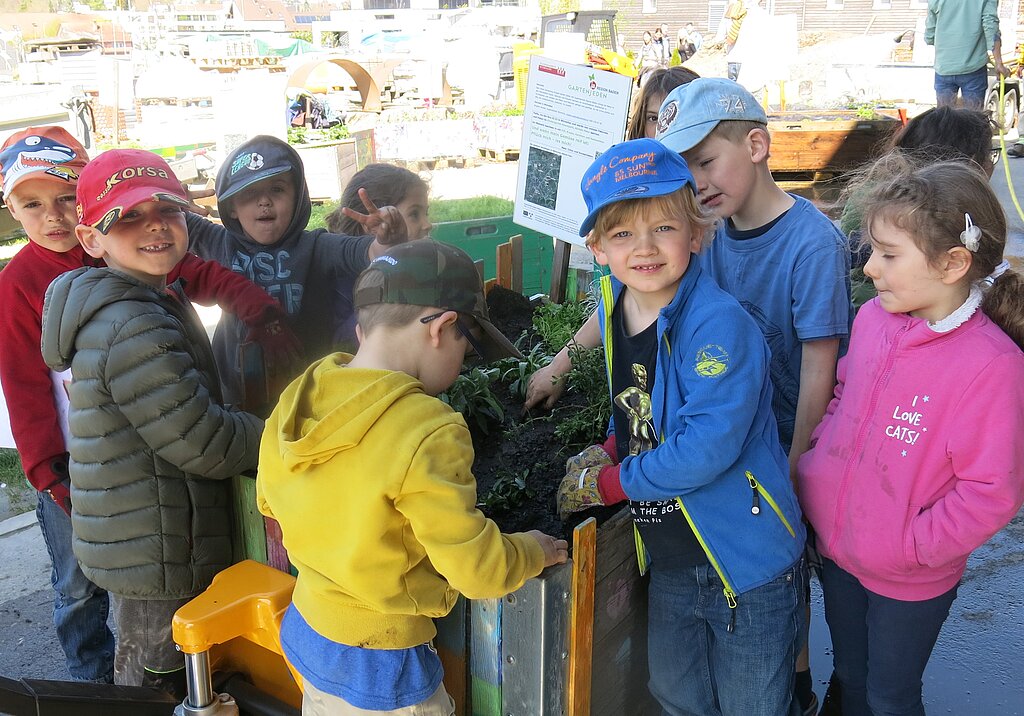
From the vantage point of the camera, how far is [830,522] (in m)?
2.01

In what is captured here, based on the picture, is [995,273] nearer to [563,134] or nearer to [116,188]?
[563,134]

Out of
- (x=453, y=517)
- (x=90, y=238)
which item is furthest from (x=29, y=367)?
(x=453, y=517)

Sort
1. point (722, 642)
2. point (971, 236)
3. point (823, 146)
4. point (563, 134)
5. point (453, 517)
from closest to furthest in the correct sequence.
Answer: point (453, 517), point (971, 236), point (722, 642), point (563, 134), point (823, 146)

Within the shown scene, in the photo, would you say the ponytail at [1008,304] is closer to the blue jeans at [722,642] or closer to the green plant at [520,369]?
the blue jeans at [722,642]

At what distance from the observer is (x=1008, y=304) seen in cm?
181

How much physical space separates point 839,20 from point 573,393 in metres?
43.4

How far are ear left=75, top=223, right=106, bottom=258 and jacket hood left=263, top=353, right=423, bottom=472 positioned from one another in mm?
950

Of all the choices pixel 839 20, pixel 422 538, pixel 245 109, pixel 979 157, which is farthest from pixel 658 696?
pixel 839 20

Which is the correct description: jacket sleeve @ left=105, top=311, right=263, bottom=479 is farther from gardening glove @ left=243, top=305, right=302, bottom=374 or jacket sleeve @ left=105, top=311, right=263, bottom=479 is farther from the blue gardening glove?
the blue gardening glove

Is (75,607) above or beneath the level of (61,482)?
beneath

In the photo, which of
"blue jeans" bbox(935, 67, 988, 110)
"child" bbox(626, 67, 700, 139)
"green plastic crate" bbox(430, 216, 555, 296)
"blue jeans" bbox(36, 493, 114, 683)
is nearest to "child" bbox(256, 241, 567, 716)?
"blue jeans" bbox(36, 493, 114, 683)

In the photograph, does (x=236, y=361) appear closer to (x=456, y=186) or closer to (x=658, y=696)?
(x=658, y=696)

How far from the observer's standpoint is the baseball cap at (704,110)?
2.17m

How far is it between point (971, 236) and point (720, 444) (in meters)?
0.73
